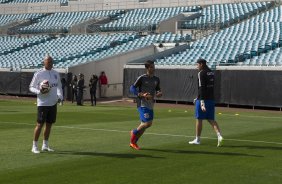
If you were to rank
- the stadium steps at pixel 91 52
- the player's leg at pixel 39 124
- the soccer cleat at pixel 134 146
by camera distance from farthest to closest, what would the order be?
the stadium steps at pixel 91 52 < the soccer cleat at pixel 134 146 < the player's leg at pixel 39 124

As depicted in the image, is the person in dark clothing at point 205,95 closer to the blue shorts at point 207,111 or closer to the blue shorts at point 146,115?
the blue shorts at point 207,111

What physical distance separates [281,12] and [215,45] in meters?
8.16

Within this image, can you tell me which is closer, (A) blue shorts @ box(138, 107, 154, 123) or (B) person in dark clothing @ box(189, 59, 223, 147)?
(A) blue shorts @ box(138, 107, 154, 123)

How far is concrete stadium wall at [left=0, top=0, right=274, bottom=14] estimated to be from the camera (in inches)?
2113

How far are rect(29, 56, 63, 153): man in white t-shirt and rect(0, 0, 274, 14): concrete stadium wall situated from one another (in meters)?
39.5

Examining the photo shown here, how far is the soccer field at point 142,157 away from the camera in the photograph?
984cm

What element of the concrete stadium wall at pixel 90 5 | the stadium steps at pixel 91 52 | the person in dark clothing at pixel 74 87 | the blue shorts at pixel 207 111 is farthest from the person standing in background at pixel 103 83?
the blue shorts at pixel 207 111

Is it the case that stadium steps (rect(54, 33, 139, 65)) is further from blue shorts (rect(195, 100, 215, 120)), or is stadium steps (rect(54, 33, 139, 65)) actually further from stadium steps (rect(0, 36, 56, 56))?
blue shorts (rect(195, 100, 215, 120))

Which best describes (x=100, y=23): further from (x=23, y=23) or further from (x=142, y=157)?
(x=142, y=157)

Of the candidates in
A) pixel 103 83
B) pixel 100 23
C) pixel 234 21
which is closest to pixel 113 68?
pixel 103 83

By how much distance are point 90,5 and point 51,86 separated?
158ft

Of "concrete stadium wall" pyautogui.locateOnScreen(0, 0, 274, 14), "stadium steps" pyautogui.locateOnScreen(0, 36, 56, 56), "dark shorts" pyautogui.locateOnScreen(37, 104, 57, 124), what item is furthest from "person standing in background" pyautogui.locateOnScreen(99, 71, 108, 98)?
"dark shorts" pyautogui.locateOnScreen(37, 104, 57, 124)

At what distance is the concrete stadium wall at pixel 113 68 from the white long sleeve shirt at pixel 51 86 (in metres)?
26.3

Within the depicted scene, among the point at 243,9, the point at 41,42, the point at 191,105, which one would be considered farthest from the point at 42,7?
the point at 191,105
